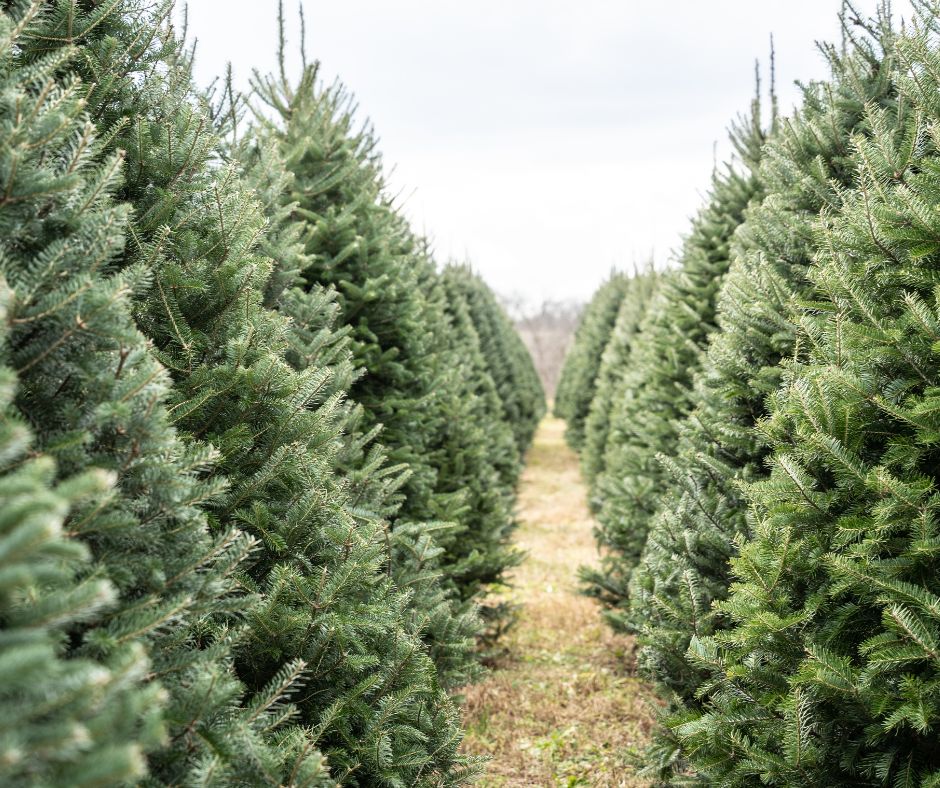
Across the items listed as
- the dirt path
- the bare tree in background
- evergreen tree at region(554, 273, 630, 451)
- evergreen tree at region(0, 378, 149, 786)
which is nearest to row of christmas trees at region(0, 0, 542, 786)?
evergreen tree at region(0, 378, 149, 786)

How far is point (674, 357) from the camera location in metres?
6.61

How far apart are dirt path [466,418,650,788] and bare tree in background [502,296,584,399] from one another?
50.8 m

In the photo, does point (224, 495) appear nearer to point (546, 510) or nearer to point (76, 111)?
point (76, 111)

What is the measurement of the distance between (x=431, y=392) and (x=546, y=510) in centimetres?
1081

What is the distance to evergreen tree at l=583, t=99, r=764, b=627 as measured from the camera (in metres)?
6.55

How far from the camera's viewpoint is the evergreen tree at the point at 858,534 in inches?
89.7

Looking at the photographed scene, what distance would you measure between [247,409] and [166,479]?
74cm

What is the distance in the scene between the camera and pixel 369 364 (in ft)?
17.5

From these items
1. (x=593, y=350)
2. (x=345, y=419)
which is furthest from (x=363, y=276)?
(x=593, y=350)

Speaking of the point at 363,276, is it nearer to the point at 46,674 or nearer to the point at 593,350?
the point at 46,674

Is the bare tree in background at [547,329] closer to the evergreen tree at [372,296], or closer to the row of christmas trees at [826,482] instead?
the evergreen tree at [372,296]

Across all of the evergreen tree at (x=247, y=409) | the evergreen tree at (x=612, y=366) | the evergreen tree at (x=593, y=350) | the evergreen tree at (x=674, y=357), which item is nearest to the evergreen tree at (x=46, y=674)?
the evergreen tree at (x=247, y=409)

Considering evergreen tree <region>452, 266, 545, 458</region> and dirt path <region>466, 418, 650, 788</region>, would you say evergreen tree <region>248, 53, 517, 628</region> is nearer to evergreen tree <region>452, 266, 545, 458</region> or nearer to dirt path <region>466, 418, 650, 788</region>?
dirt path <region>466, 418, 650, 788</region>

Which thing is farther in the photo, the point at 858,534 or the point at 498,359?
the point at 498,359
